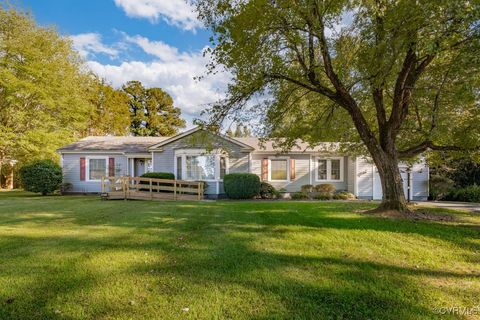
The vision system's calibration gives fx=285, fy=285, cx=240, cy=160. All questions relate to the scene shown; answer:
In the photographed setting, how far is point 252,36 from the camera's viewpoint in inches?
308

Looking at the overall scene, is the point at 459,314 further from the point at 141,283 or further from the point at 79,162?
the point at 79,162

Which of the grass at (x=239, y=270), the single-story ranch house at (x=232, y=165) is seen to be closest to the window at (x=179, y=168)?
the single-story ranch house at (x=232, y=165)

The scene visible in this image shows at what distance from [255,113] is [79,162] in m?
13.9

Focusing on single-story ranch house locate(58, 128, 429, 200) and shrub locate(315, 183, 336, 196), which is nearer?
single-story ranch house locate(58, 128, 429, 200)

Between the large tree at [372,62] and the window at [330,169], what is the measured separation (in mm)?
8495

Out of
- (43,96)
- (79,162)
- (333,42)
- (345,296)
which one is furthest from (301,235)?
(43,96)

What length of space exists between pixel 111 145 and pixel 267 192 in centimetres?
1120

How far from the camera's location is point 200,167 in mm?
17094

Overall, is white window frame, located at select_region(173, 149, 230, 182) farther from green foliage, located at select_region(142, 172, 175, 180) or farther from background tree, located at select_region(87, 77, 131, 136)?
background tree, located at select_region(87, 77, 131, 136)

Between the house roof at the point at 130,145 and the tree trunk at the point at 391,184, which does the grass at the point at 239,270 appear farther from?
the house roof at the point at 130,145

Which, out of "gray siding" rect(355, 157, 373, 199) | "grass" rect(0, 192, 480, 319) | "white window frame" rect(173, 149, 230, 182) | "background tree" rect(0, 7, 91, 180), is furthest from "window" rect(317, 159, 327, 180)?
"background tree" rect(0, 7, 91, 180)

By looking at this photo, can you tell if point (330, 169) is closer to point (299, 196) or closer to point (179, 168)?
point (299, 196)

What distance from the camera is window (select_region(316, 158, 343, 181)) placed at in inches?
746

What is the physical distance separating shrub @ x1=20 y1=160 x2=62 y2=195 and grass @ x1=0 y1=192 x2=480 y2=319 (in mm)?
12178
